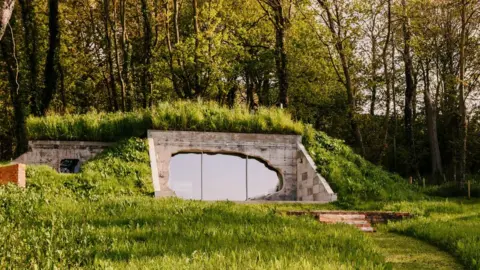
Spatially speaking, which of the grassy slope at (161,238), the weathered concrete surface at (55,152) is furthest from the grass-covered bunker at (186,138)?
the grassy slope at (161,238)

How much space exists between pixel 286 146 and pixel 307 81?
1605 centimetres

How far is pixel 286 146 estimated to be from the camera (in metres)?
21.3

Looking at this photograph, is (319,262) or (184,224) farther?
(184,224)

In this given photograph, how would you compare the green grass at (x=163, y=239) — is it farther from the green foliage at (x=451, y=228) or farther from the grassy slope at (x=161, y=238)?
the green foliage at (x=451, y=228)

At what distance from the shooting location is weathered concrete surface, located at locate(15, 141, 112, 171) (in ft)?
65.9

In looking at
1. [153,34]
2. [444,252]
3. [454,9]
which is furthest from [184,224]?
[153,34]

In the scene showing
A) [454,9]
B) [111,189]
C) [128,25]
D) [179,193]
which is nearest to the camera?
[111,189]

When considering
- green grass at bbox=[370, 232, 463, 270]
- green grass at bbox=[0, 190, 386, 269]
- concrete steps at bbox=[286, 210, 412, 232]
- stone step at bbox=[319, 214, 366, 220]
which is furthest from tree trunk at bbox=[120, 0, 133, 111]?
green grass at bbox=[370, 232, 463, 270]

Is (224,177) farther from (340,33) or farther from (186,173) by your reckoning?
(340,33)

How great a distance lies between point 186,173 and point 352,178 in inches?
271

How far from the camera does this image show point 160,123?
2039cm

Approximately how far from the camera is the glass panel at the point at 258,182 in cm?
2108

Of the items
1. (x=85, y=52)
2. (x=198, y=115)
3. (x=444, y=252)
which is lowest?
(x=444, y=252)

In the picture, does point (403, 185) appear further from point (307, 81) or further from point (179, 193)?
point (307, 81)
